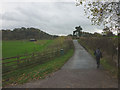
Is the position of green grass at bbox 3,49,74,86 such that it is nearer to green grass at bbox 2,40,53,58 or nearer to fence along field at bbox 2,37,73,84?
fence along field at bbox 2,37,73,84

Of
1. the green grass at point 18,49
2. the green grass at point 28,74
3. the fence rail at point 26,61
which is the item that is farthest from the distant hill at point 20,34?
the green grass at point 28,74

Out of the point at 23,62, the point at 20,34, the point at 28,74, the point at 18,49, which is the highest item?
the point at 20,34

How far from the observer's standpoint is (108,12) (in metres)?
6.96

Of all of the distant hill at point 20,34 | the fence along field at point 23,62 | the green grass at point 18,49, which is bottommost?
the green grass at point 18,49

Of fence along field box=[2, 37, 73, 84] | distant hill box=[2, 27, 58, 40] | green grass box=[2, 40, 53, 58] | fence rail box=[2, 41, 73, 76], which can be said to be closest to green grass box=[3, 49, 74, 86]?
fence along field box=[2, 37, 73, 84]

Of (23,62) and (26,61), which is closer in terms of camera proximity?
(23,62)

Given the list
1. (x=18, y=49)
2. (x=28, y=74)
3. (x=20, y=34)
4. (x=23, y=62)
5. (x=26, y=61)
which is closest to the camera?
(x=28, y=74)

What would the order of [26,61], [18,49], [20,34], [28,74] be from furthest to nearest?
[20,34], [18,49], [26,61], [28,74]

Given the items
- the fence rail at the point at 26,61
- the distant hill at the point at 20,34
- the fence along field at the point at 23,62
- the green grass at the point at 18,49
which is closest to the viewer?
the fence along field at the point at 23,62

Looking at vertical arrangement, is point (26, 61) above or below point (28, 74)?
above

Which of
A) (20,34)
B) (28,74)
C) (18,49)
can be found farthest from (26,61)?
(20,34)

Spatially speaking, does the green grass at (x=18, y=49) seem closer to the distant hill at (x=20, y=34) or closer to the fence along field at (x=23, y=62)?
the fence along field at (x=23, y=62)

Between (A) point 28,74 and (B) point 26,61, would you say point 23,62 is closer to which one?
(B) point 26,61

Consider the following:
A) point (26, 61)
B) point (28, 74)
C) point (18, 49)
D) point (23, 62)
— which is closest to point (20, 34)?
point (18, 49)
